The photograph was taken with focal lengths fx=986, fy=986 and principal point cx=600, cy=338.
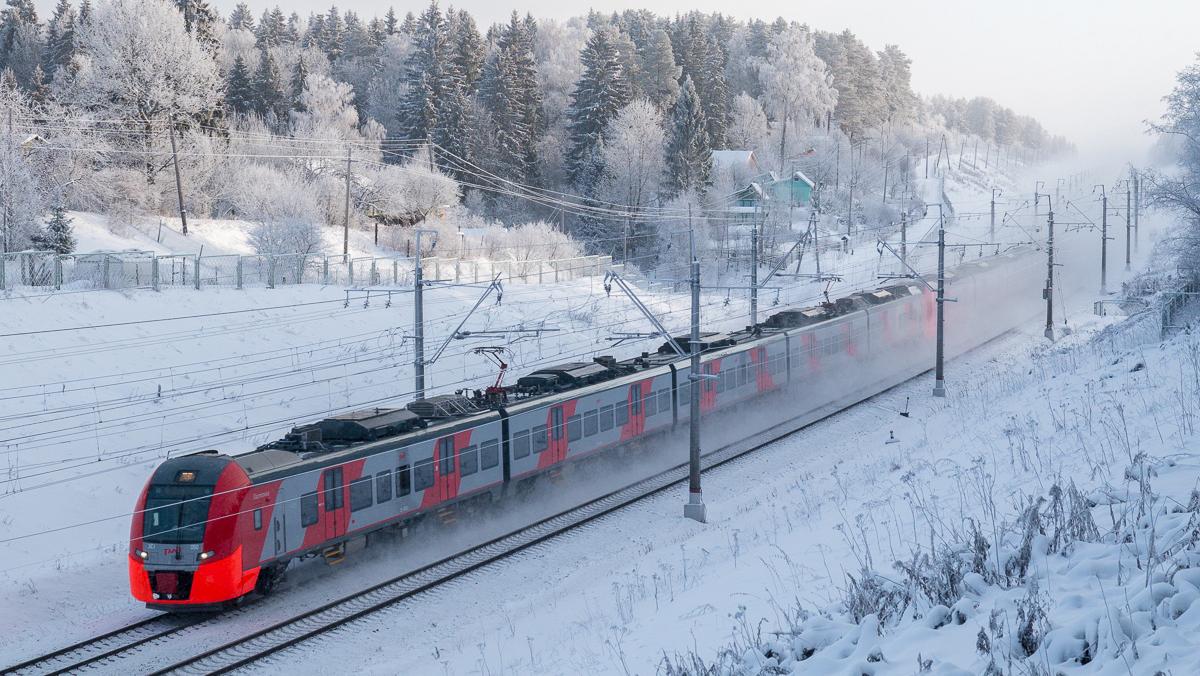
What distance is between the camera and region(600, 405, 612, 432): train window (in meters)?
23.7

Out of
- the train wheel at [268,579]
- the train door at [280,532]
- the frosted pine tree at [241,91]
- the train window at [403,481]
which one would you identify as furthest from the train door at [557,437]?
the frosted pine tree at [241,91]

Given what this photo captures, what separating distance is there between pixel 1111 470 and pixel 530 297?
34565 millimetres

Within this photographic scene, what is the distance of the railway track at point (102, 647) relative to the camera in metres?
13.5

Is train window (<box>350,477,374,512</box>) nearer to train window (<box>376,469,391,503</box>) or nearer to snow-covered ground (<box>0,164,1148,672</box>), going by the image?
train window (<box>376,469,391,503</box>)

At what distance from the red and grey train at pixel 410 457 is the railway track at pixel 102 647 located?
14.6 inches

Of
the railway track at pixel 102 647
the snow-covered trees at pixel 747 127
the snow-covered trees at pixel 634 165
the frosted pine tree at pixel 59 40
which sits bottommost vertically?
the railway track at pixel 102 647

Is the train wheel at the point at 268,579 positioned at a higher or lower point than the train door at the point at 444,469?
lower

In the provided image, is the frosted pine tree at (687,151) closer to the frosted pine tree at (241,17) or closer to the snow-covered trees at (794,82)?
the snow-covered trees at (794,82)

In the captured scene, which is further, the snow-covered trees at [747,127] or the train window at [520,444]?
the snow-covered trees at [747,127]

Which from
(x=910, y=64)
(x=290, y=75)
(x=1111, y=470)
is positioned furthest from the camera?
(x=910, y=64)

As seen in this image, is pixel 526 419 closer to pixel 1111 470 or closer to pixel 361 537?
pixel 361 537

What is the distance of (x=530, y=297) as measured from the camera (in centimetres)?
4466

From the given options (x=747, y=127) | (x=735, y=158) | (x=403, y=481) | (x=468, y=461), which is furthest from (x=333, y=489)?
(x=747, y=127)

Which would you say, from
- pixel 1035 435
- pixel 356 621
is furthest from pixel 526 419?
pixel 1035 435
